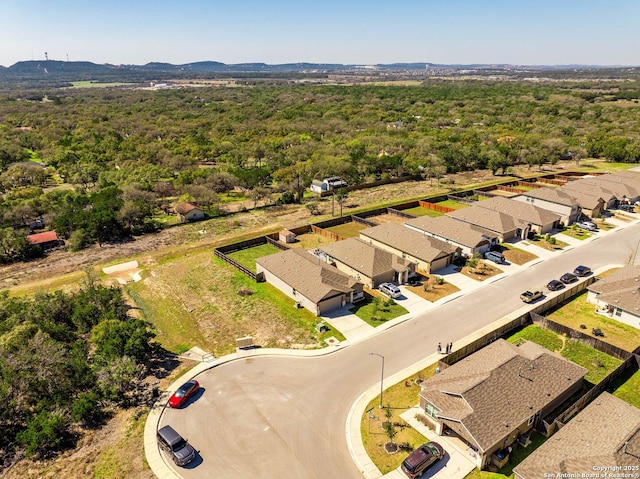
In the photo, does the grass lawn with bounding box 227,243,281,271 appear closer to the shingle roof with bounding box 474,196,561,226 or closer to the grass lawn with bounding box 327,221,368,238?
the grass lawn with bounding box 327,221,368,238

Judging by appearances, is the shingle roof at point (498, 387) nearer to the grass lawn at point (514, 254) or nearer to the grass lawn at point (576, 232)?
the grass lawn at point (514, 254)

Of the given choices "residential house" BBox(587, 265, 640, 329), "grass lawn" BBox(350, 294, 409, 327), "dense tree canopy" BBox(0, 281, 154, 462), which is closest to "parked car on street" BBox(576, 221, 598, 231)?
"residential house" BBox(587, 265, 640, 329)

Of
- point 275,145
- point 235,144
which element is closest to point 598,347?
point 275,145

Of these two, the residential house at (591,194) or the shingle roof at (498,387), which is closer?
the shingle roof at (498,387)

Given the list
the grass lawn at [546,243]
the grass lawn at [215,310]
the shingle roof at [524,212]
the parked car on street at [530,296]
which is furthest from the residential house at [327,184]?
the parked car on street at [530,296]

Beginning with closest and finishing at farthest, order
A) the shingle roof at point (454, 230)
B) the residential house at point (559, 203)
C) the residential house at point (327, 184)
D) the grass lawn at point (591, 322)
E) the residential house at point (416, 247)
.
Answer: the grass lawn at point (591, 322), the residential house at point (416, 247), the shingle roof at point (454, 230), the residential house at point (559, 203), the residential house at point (327, 184)

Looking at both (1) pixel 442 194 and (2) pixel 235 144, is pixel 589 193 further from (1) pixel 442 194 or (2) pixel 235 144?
(2) pixel 235 144

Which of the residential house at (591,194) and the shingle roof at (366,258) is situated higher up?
the residential house at (591,194)

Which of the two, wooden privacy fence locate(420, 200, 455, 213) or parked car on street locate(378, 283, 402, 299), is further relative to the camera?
wooden privacy fence locate(420, 200, 455, 213)
